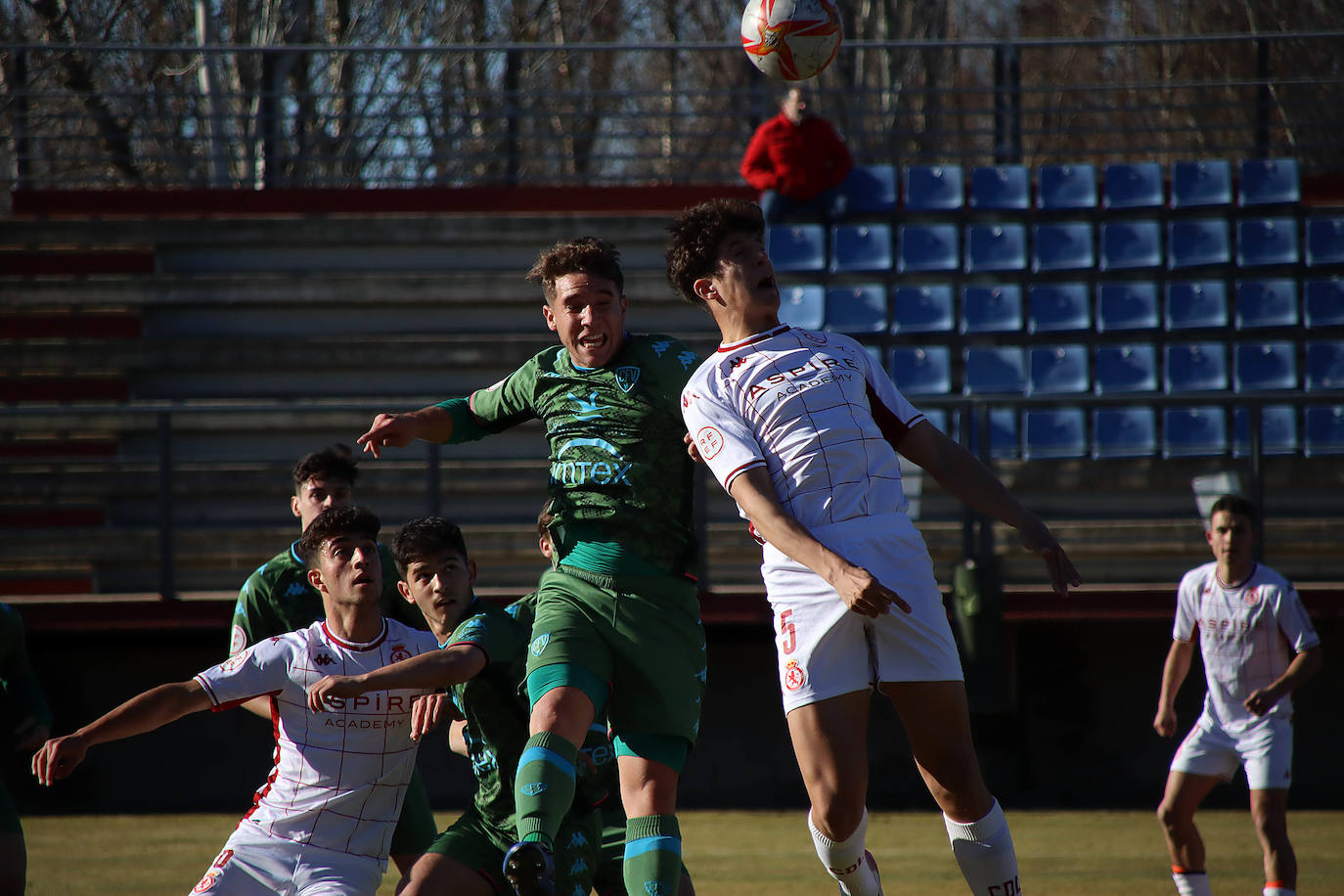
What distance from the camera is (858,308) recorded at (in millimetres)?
12500

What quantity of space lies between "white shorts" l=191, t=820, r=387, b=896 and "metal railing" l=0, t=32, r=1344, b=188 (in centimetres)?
908

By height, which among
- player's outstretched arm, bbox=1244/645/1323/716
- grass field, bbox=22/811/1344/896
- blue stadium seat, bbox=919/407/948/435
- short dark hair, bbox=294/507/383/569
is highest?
blue stadium seat, bbox=919/407/948/435

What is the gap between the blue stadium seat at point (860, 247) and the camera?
12.7 m

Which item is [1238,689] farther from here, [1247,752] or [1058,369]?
[1058,369]

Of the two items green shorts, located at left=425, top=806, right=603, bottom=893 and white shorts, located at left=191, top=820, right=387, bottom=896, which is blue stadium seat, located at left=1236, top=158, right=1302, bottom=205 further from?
white shorts, located at left=191, top=820, right=387, bottom=896

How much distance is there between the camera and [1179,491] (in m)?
8.98

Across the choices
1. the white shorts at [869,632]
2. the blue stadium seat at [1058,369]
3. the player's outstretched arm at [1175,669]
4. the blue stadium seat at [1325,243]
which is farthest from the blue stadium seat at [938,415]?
the white shorts at [869,632]

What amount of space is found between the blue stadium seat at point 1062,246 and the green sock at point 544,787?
32.7ft

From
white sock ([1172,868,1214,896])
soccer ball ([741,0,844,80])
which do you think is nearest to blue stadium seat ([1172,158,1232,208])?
soccer ball ([741,0,844,80])

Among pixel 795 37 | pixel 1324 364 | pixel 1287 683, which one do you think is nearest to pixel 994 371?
pixel 1324 364

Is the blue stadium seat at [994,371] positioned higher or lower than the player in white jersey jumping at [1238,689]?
higher

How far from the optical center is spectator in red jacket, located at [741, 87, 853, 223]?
39.5 feet

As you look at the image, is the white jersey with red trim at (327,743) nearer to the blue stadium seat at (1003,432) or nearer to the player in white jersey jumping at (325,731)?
the player in white jersey jumping at (325,731)

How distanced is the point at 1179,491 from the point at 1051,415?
1692mm
